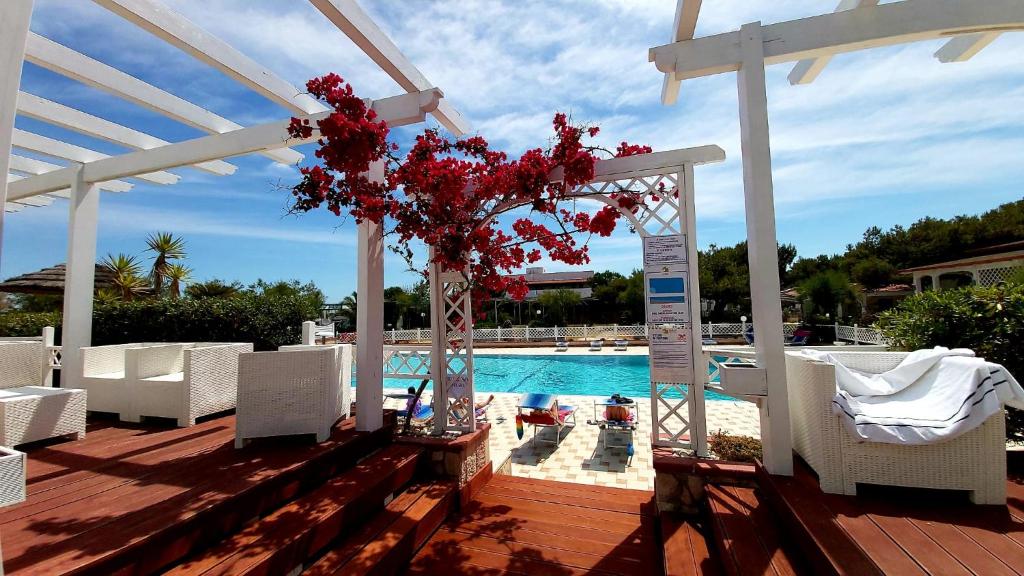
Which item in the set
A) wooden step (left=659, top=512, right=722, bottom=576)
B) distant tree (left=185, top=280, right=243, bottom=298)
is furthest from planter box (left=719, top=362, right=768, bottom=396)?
distant tree (left=185, top=280, right=243, bottom=298)

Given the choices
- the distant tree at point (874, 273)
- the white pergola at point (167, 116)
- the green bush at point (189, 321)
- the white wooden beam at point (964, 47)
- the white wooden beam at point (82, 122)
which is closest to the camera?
the white pergola at point (167, 116)

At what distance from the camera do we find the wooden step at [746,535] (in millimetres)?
1892

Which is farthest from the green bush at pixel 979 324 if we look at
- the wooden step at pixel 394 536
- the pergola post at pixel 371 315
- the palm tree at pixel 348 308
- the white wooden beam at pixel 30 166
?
the palm tree at pixel 348 308

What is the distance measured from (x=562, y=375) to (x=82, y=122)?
1208 centimetres

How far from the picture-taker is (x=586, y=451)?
569 cm

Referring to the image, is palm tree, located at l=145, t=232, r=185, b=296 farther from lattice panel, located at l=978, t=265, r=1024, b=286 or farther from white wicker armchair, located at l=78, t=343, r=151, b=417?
lattice panel, located at l=978, t=265, r=1024, b=286

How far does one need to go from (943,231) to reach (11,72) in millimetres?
34457

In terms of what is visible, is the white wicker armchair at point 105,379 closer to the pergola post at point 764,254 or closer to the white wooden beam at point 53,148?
the white wooden beam at point 53,148

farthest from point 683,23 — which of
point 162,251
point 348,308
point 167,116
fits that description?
point 348,308

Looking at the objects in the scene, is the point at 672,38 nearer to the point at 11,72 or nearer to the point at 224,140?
the point at 11,72

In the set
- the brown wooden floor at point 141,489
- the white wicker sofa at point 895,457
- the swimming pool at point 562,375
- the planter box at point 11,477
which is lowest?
the swimming pool at point 562,375

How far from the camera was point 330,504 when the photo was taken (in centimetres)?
243

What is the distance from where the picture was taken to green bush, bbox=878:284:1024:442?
10.8 feet

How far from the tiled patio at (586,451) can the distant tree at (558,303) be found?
61.9 feet
